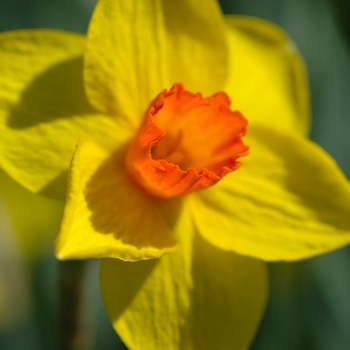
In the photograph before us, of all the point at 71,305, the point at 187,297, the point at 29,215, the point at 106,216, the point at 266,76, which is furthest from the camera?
the point at 29,215

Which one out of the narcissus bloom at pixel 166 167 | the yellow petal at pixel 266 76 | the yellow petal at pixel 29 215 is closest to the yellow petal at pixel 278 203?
the narcissus bloom at pixel 166 167

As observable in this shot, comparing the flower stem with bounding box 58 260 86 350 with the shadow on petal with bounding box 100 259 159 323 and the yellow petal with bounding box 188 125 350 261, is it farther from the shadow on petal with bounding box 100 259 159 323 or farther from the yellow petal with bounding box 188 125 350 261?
the yellow petal with bounding box 188 125 350 261

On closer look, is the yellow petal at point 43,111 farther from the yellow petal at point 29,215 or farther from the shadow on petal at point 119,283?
the yellow petal at point 29,215

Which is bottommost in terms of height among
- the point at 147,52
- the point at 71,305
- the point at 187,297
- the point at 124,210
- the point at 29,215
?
the point at 29,215

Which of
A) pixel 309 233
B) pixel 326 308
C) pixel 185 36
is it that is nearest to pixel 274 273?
pixel 326 308

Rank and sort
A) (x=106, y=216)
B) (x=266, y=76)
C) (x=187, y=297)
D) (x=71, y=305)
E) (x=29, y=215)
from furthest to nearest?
(x=29, y=215) < (x=266, y=76) < (x=71, y=305) < (x=187, y=297) < (x=106, y=216)

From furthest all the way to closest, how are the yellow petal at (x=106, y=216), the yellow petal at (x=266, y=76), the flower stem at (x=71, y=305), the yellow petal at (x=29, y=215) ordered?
the yellow petal at (x=29, y=215)
the yellow petal at (x=266, y=76)
the flower stem at (x=71, y=305)
the yellow petal at (x=106, y=216)

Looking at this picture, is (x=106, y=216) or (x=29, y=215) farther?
(x=29, y=215)

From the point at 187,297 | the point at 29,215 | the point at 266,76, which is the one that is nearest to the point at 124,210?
the point at 187,297

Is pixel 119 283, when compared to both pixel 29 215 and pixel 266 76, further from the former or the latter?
pixel 29 215
